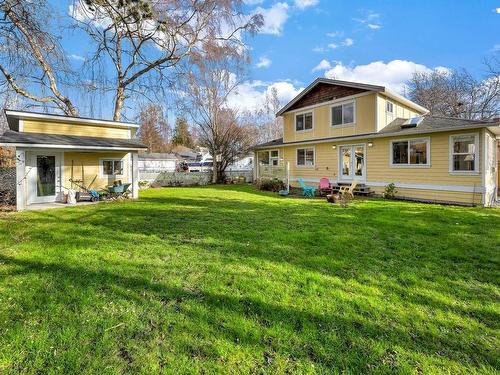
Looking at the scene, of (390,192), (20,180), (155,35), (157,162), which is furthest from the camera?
(157,162)

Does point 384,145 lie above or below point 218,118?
below

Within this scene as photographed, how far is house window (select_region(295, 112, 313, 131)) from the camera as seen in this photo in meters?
16.4

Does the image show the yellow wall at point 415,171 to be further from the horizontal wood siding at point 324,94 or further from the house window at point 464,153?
the horizontal wood siding at point 324,94

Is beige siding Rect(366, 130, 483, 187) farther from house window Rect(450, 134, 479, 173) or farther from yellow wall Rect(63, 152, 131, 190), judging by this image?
yellow wall Rect(63, 152, 131, 190)

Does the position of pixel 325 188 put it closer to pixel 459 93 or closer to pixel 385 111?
pixel 385 111

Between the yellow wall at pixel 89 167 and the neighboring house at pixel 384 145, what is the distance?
8549 millimetres

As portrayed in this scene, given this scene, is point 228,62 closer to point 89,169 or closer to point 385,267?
point 89,169

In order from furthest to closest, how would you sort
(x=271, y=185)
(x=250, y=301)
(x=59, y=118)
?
(x=271, y=185), (x=59, y=118), (x=250, y=301)

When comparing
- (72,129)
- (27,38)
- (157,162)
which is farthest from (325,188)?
(157,162)

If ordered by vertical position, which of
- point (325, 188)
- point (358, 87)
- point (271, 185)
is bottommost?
point (325, 188)

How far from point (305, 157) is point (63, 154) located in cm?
1242

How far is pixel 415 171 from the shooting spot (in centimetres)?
1163

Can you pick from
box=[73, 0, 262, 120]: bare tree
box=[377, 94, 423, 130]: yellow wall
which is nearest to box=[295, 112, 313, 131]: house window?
box=[377, 94, 423, 130]: yellow wall

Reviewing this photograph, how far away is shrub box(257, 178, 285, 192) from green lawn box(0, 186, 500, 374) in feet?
30.3
